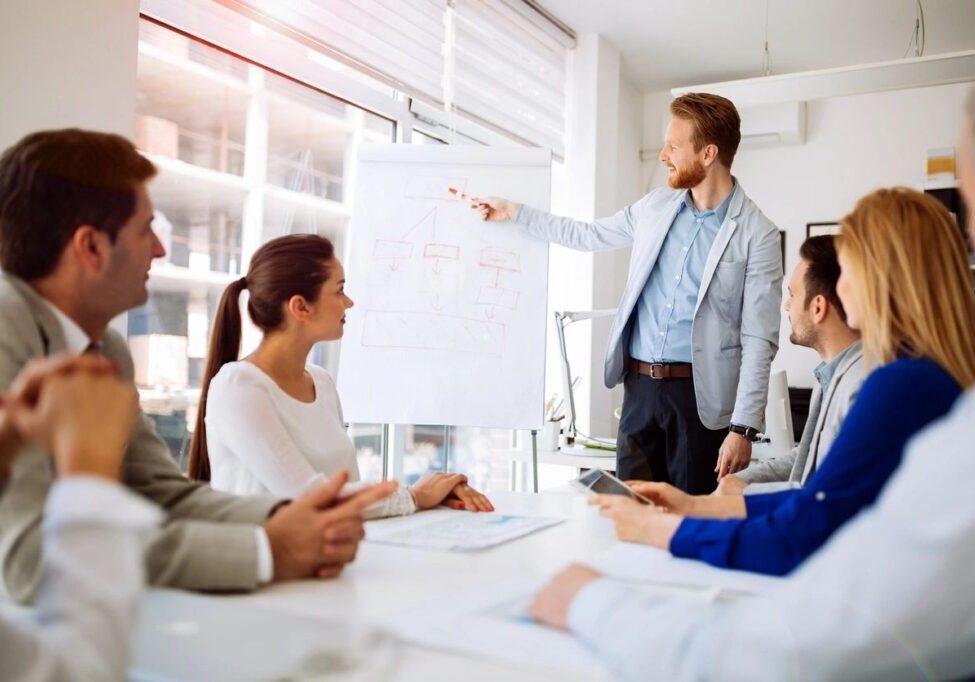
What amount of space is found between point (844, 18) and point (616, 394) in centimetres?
261

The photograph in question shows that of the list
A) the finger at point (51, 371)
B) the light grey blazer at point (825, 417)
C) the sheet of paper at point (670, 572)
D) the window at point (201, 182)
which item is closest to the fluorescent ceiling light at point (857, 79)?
the window at point (201, 182)

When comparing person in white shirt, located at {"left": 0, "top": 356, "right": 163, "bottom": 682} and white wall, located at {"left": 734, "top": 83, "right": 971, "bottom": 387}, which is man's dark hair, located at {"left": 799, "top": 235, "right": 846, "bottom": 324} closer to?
person in white shirt, located at {"left": 0, "top": 356, "right": 163, "bottom": 682}

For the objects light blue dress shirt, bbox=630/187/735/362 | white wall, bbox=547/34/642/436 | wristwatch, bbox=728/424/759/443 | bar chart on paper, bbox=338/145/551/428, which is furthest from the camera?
white wall, bbox=547/34/642/436

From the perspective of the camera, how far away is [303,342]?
6.40 feet

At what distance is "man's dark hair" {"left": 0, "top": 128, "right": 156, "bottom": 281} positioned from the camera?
1.05 metres

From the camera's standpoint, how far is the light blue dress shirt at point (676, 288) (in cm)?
274

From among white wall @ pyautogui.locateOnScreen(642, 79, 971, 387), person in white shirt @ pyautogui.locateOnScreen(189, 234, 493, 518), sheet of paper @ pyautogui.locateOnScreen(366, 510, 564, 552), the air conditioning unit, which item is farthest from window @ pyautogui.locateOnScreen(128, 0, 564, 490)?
white wall @ pyautogui.locateOnScreen(642, 79, 971, 387)

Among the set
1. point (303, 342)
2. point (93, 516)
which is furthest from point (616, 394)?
point (93, 516)

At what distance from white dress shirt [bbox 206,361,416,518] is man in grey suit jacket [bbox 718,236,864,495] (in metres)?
0.79

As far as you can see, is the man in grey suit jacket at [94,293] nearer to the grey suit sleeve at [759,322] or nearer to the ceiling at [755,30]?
the grey suit sleeve at [759,322]

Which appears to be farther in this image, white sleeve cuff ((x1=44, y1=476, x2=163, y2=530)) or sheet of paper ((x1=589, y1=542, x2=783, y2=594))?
sheet of paper ((x1=589, y1=542, x2=783, y2=594))

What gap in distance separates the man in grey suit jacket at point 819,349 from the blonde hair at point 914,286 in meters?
0.53

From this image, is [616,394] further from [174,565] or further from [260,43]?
[174,565]

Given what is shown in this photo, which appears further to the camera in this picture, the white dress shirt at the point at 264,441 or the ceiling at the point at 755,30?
the ceiling at the point at 755,30
